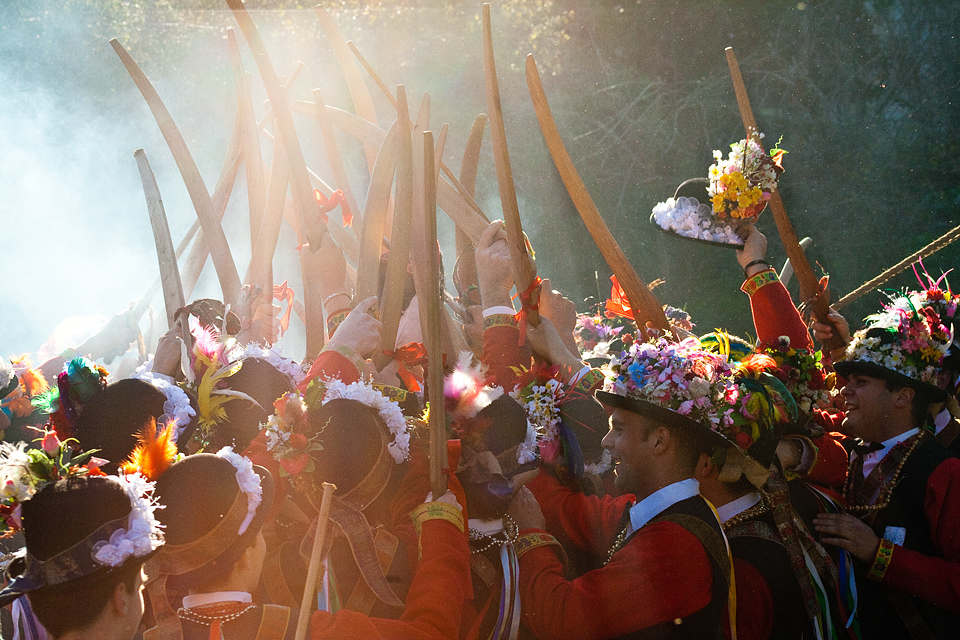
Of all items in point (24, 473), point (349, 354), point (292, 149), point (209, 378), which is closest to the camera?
point (24, 473)

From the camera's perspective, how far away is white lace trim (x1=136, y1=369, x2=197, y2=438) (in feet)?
7.51

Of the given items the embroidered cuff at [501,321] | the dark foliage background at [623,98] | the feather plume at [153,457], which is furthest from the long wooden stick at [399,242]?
the dark foliage background at [623,98]

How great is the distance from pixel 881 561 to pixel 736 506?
1.84ft

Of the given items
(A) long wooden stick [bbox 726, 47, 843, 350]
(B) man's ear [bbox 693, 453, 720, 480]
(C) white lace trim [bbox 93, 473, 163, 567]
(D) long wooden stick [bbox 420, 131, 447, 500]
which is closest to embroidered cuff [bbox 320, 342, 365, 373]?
(D) long wooden stick [bbox 420, 131, 447, 500]

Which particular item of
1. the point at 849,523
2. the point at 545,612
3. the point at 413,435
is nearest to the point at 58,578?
the point at 413,435

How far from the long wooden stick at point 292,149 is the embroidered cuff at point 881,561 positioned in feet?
8.69

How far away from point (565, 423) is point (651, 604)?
85cm

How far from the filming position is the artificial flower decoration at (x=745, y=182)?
3449mm

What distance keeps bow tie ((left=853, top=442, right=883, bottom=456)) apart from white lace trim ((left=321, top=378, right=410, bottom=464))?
1.85 meters

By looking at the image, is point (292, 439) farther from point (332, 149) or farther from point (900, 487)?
point (332, 149)

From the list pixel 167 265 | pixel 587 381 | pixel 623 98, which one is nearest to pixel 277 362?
pixel 167 265

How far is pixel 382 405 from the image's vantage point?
7.26 feet

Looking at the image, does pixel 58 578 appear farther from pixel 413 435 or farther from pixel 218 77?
pixel 218 77

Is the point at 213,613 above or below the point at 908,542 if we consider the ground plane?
above
